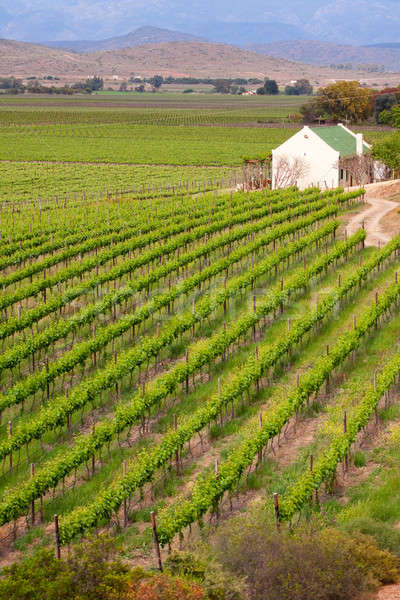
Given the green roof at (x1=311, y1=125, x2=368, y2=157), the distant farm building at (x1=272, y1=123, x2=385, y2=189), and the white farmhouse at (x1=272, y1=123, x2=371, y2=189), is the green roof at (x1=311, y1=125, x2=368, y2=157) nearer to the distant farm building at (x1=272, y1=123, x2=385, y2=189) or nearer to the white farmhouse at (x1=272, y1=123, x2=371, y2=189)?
the distant farm building at (x1=272, y1=123, x2=385, y2=189)

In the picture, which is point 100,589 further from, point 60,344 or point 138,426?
point 60,344

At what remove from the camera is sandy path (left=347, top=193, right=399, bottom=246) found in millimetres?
41000

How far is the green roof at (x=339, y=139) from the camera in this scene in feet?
201

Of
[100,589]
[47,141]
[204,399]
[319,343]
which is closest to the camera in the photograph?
[100,589]

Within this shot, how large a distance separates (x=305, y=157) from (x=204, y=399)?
133 ft

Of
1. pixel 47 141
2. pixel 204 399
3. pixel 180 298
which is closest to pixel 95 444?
pixel 204 399

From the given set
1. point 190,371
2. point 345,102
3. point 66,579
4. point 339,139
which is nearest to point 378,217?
point 339,139

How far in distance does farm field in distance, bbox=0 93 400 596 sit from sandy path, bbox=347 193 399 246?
117 centimetres

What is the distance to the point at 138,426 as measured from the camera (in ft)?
70.6

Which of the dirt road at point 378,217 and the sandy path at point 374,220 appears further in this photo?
the dirt road at point 378,217

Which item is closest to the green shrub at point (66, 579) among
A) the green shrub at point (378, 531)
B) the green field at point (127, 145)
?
the green shrub at point (378, 531)

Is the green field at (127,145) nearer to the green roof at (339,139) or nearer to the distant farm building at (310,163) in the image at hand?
the green roof at (339,139)

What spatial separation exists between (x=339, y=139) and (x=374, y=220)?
65.5 feet

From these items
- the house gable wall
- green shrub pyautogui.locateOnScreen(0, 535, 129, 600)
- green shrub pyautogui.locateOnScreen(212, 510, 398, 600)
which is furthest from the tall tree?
green shrub pyautogui.locateOnScreen(0, 535, 129, 600)
